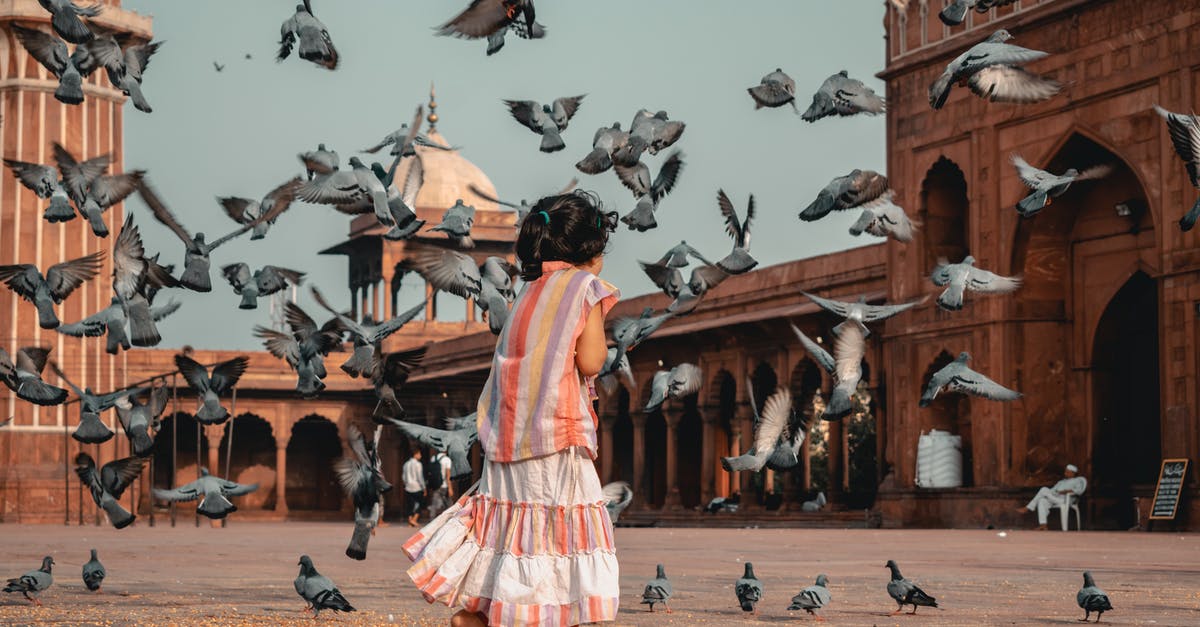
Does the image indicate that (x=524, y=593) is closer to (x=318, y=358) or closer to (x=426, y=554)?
(x=426, y=554)

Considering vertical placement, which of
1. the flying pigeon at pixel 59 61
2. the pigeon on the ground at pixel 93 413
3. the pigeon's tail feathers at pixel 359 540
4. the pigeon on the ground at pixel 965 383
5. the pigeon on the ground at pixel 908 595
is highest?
the flying pigeon at pixel 59 61

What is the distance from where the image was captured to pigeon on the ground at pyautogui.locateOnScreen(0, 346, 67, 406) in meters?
10.1

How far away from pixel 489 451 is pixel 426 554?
A: 0.30 meters

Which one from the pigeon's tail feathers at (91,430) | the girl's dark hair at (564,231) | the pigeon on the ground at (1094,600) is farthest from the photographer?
the pigeon's tail feathers at (91,430)

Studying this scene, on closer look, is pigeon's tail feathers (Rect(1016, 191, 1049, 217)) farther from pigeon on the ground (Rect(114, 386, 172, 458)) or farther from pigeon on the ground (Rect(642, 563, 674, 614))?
A: pigeon on the ground (Rect(114, 386, 172, 458))

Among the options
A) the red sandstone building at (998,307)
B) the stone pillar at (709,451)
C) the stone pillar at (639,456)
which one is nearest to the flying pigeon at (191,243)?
the red sandstone building at (998,307)

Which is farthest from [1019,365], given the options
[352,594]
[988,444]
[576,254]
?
[576,254]

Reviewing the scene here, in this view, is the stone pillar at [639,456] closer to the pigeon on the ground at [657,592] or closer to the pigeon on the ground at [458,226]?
the pigeon on the ground at [458,226]

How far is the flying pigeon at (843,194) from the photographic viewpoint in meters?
9.62

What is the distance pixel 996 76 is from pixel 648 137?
1881 mm

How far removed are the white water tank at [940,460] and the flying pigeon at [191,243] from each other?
13.8m

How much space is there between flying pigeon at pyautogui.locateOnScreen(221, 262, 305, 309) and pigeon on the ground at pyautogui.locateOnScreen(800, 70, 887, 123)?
306 cm

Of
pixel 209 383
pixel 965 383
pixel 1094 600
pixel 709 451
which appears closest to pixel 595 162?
pixel 209 383

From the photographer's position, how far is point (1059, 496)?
65.7ft
